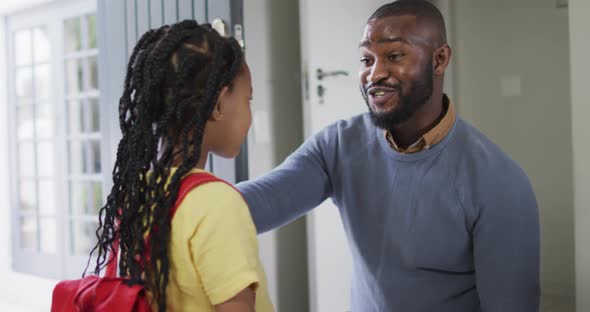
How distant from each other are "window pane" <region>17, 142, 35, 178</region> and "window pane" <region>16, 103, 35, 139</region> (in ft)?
0.25

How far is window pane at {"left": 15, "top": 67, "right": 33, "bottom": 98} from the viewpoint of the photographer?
4387 mm

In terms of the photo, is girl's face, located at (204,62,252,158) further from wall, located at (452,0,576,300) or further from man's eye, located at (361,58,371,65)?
wall, located at (452,0,576,300)

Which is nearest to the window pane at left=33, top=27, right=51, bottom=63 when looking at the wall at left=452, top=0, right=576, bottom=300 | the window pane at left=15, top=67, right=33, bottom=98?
the window pane at left=15, top=67, right=33, bottom=98

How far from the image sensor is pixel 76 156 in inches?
165

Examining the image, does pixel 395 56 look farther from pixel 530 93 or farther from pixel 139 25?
pixel 530 93

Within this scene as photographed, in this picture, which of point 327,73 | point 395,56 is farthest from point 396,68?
point 327,73

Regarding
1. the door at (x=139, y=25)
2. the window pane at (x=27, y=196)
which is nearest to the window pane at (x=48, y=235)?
the window pane at (x=27, y=196)

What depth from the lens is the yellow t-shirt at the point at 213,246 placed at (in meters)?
0.82

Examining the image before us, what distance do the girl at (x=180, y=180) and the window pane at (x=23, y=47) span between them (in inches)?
150

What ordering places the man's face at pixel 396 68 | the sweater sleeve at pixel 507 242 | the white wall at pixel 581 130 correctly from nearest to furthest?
the sweater sleeve at pixel 507 242
the man's face at pixel 396 68
the white wall at pixel 581 130

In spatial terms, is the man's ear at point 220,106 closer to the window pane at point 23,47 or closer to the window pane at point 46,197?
the window pane at point 46,197

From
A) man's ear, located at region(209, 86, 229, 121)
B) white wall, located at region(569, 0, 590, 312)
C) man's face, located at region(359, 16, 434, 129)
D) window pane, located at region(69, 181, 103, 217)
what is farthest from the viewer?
window pane, located at region(69, 181, 103, 217)

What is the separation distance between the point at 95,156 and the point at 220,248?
3593 mm

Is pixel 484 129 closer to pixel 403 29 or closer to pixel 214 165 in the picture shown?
pixel 214 165
